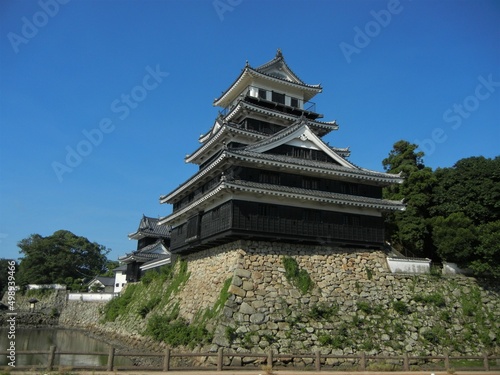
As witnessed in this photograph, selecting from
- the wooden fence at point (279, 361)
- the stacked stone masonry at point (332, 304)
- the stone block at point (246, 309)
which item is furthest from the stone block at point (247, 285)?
the wooden fence at point (279, 361)

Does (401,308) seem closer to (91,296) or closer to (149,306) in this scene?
(149,306)

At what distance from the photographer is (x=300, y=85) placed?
109 ft

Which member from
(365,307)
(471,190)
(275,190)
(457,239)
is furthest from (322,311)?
(471,190)

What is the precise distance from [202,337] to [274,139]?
1244cm

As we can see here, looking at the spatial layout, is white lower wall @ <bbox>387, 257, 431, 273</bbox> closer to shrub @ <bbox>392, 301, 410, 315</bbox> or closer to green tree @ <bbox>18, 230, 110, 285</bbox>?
shrub @ <bbox>392, 301, 410, 315</bbox>

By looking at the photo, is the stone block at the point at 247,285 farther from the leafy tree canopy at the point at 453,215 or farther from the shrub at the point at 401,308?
the leafy tree canopy at the point at 453,215

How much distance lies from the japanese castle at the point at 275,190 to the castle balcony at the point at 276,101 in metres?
0.19

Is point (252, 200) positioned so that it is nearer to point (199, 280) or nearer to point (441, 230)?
point (199, 280)

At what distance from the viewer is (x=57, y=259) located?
6850cm

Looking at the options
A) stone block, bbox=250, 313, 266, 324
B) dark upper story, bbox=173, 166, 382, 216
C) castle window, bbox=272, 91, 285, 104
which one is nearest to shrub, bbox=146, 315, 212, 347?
A: stone block, bbox=250, 313, 266, 324

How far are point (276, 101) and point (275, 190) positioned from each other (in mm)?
12167

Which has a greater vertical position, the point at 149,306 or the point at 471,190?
the point at 471,190

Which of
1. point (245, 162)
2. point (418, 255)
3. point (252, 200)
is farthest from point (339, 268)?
point (418, 255)

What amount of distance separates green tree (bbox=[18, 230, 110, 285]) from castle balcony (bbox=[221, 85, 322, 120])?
1922 inches
